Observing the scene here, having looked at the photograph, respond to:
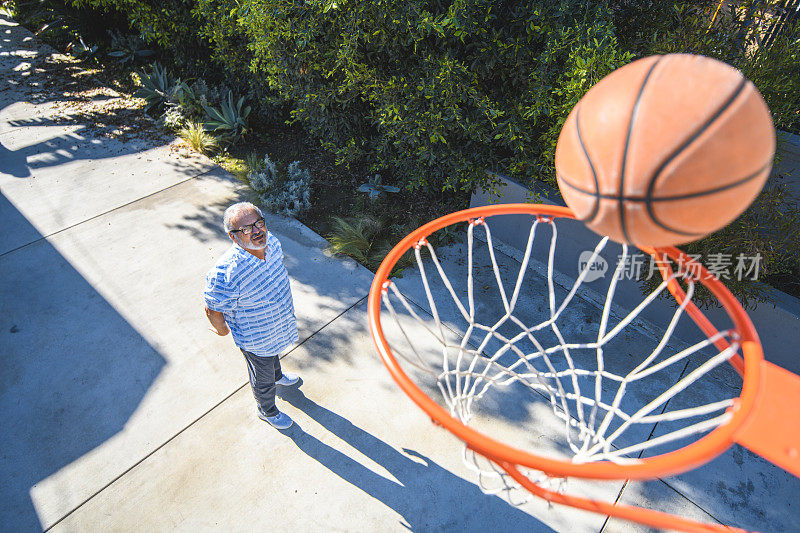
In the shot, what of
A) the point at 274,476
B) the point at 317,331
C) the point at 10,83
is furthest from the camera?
the point at 10,83

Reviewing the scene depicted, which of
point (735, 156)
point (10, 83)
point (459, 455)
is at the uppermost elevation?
point (735, 156)

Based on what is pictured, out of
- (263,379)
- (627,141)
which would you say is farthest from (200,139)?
(627,141)

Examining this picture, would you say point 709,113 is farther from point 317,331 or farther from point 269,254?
A: point 317,331

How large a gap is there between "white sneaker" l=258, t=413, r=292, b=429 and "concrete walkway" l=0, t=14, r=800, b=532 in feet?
0.25

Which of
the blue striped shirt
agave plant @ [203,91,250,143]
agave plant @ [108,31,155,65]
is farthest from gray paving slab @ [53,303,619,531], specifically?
agave plant @ [108,31,155,65]

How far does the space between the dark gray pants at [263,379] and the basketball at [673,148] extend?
7.79 feet

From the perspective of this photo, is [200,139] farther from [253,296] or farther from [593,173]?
[593,173]

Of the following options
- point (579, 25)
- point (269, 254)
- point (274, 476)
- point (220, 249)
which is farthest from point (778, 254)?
point (220, 249)

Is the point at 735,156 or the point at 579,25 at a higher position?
the point at 579,25

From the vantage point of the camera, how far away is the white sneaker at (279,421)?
3547mm

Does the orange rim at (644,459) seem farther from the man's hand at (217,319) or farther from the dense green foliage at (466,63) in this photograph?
the dense green foliage at (466,63)

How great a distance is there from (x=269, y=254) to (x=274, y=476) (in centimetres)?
168

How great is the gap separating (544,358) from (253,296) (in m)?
2.17

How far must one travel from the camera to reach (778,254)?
3631mm
